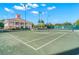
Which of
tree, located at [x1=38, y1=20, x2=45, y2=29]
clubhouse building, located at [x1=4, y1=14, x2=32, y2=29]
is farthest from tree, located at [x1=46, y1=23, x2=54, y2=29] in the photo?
clubhouse building, located at [x1=4, y1=14, x2=32, y2=29]

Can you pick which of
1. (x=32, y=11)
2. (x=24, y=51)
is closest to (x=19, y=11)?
(x=32, y=11)

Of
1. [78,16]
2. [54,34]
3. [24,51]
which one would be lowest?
[24,51]

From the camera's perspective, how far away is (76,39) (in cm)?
350

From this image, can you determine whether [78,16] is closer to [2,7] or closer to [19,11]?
[19,11]

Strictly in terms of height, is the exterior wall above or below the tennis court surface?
above

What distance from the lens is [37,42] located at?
3502 millimetres

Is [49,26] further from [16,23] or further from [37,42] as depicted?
[16,23]

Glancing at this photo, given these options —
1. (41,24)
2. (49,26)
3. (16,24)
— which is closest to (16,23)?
(16,24)

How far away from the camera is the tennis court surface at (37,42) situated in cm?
343

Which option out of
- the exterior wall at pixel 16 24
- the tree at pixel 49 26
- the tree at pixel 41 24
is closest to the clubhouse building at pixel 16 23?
the exterior wall at pixel 16 24

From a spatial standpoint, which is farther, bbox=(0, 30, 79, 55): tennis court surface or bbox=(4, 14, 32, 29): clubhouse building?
bbox=(4, 14, 32, 29): clubhouse building

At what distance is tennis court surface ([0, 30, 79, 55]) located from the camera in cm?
343

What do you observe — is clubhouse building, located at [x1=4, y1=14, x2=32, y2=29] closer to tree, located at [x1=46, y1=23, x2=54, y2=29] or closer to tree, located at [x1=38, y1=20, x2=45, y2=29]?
tree, located at [x1=38, y1=20, x2=45, y2=29]

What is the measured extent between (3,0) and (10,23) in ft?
1.30
